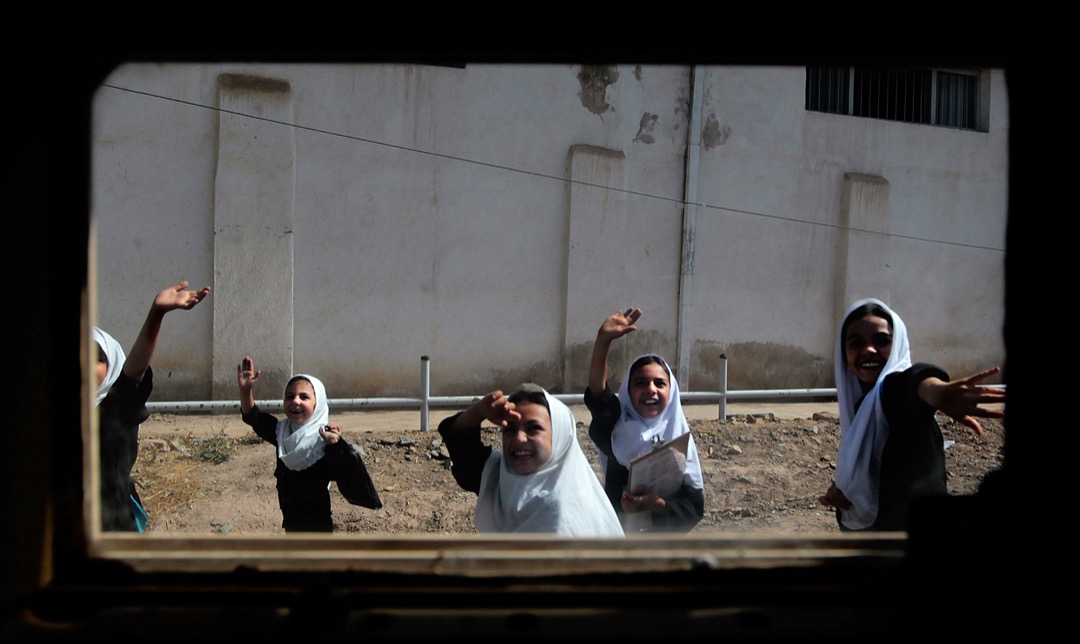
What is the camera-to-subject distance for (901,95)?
10961 mm

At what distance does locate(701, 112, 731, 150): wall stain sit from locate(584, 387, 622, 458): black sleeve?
6915mm

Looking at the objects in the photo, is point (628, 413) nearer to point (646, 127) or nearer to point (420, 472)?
point (420, 472)

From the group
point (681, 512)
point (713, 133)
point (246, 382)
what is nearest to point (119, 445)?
point (246, 382)

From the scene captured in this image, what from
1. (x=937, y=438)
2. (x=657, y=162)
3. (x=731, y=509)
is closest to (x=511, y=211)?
(x=657, y=162)

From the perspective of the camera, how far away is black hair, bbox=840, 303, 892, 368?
10.2 feet

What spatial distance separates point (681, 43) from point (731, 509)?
5.12 metres

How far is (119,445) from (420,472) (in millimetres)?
3416

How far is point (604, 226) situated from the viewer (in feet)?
31.0

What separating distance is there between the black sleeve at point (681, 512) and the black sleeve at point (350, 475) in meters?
1.30

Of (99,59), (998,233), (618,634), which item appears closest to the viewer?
(618,634)

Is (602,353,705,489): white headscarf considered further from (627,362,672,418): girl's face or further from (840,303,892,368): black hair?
(840,303,892,368): black hair

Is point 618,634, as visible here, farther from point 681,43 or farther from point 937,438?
point 937,438

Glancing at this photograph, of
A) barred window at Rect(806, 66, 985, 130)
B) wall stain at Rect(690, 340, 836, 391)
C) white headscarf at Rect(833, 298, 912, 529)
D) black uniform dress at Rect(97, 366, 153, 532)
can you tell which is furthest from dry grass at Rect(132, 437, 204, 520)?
barred window at Rect(806, 66, 985, 130)

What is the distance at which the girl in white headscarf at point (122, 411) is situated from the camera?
9.75 feet
